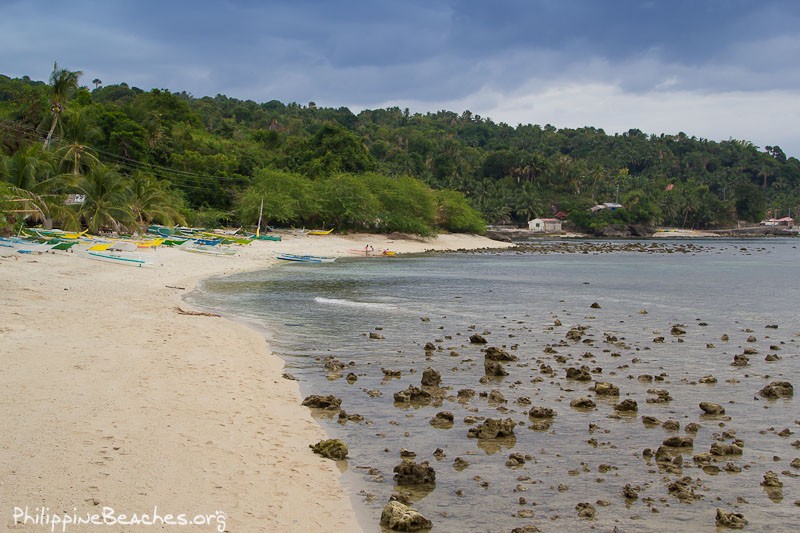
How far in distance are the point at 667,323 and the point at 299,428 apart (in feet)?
68.6

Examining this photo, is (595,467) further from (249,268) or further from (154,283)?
(249,268)

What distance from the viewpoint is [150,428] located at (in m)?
10.4

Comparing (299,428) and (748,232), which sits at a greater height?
(748,232)

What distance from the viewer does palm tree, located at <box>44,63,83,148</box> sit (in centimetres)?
7162

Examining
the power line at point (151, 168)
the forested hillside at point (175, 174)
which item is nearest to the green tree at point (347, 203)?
the forested hillside at point (175, 174)

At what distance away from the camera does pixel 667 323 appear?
28375mm

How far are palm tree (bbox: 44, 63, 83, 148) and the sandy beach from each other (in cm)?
5944

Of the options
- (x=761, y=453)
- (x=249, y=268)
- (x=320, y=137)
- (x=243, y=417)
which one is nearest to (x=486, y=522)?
(x=243, y=417)

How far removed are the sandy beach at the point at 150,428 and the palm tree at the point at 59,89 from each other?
59.4 m

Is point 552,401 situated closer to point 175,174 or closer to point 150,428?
point 150,428

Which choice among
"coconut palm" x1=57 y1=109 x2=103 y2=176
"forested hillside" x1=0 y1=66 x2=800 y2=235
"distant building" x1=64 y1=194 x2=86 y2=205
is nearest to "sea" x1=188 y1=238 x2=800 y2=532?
"forested hillside" x1=0 y1=66 x2=800 y2=235

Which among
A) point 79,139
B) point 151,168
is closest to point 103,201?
point 79,139

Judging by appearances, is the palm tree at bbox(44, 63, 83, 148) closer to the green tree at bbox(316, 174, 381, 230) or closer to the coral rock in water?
the green tree at bbox(316, 174, 381, 230)

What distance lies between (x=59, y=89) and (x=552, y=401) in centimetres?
7435
